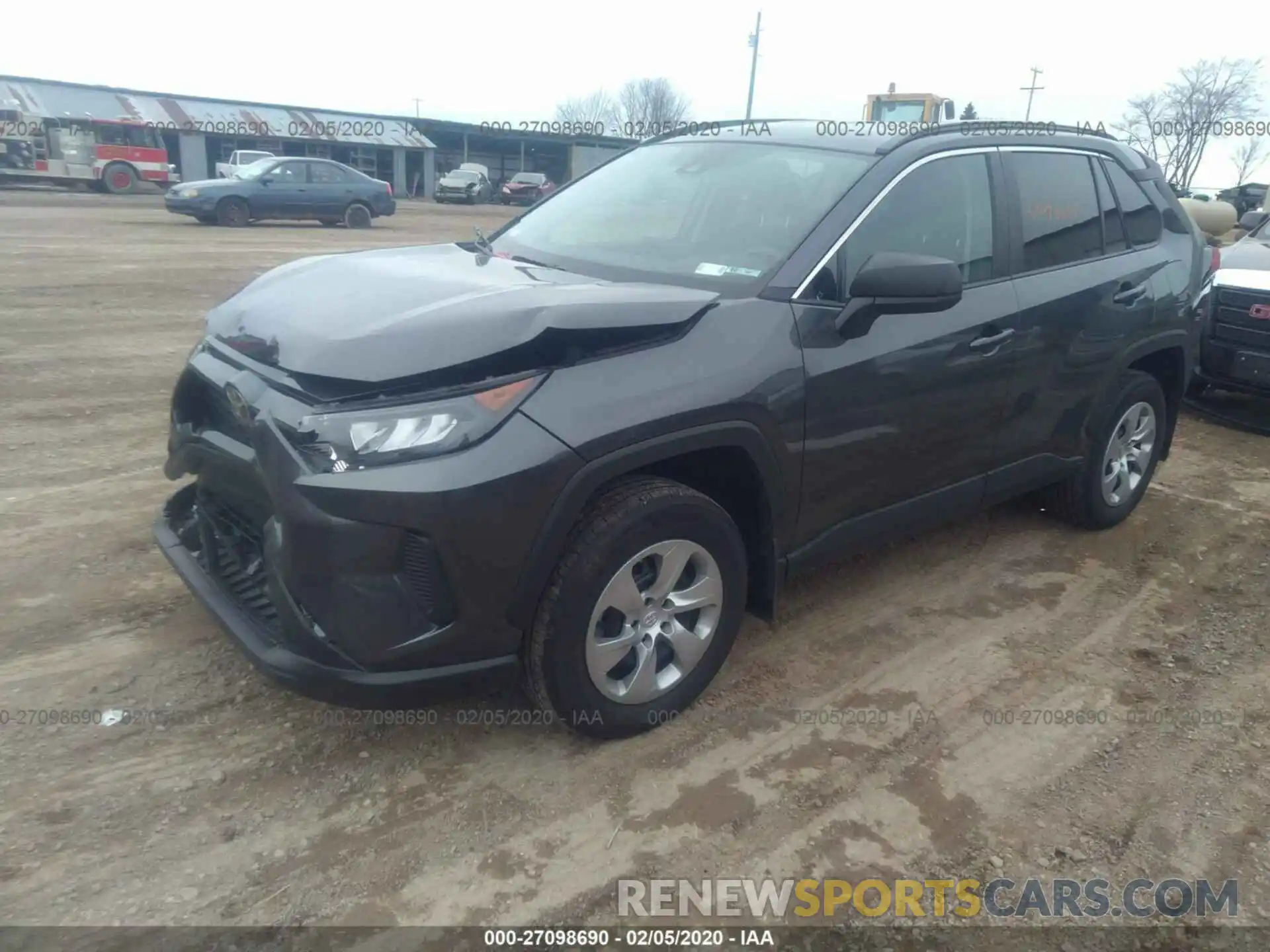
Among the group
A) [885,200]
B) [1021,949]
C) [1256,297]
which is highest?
[885,200]

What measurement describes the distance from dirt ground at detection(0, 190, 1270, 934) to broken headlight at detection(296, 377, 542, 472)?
101cm

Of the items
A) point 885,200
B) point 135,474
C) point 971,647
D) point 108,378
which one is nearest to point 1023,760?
point 971,647

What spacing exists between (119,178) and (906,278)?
1243 inches

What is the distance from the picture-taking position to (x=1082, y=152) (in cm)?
428

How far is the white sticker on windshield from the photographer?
3.13m

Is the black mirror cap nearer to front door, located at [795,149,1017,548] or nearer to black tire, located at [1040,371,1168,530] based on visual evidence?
front door, located at [795,149,1017,548]

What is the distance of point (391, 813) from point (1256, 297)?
22.7ft

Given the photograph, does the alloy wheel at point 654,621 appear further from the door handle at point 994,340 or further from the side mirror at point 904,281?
the door handle at point 994,340

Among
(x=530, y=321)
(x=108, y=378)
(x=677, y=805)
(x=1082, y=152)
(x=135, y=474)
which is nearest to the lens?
(x=530, y=321)

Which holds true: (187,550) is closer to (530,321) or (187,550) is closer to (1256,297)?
(530,321)

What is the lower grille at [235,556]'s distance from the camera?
2.72 m

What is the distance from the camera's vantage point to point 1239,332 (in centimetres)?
681

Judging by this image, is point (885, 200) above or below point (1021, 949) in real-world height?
above

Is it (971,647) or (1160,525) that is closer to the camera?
(971,647)
